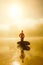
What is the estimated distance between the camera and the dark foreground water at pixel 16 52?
1.89 m

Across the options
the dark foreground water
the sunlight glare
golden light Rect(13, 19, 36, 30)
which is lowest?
the dark foreground water

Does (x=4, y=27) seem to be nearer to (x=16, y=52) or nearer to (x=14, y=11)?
(x=14, y=11)

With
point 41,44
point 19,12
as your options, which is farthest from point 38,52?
point 19,12

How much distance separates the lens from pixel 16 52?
1909 millimetres

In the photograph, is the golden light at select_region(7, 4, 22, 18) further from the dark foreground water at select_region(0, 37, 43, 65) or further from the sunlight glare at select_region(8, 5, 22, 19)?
the dark foreground water at select_region(0, 37, 43, 65)

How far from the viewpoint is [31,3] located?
6.53 ft

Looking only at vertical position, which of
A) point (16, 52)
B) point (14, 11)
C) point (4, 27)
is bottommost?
point (16, 52)

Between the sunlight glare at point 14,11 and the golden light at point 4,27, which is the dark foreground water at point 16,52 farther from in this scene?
the sunlight glare at point 14,11

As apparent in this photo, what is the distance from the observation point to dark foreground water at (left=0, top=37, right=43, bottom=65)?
1.89 metres

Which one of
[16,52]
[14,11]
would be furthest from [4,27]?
[16,52]

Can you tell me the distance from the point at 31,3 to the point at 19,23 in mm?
351

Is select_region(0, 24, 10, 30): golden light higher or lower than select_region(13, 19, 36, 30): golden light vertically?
lower

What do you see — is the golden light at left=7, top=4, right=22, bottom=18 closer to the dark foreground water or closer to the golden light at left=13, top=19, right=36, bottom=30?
the golden light at left=13, top=19, right=36, bottom=30

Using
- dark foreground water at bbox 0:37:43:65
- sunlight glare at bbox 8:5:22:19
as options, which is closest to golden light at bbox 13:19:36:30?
sunlight glare at bbox 8:5:22:19
